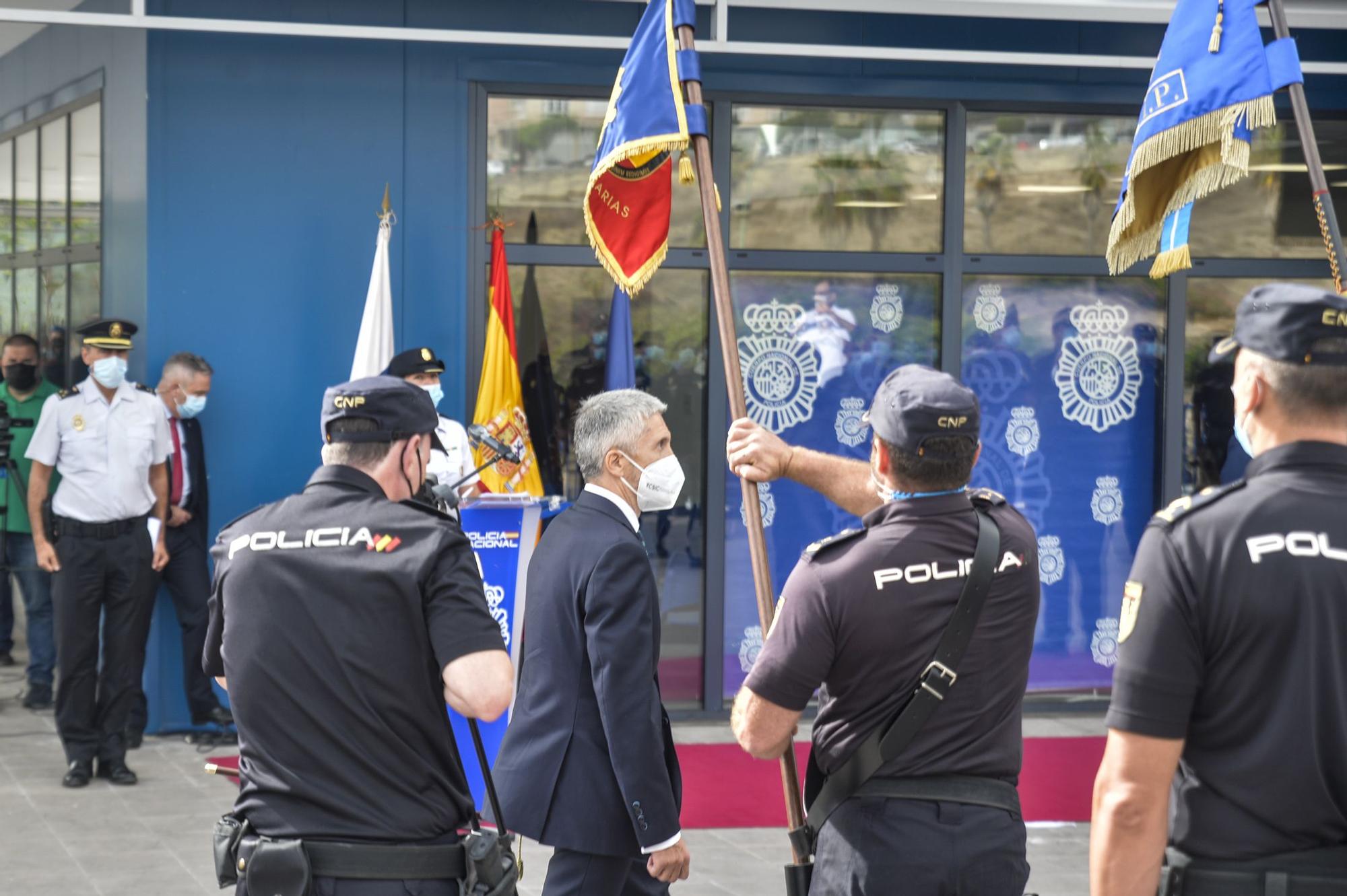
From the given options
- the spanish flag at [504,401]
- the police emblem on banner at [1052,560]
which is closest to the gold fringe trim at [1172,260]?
the spanish flag at [504,401]

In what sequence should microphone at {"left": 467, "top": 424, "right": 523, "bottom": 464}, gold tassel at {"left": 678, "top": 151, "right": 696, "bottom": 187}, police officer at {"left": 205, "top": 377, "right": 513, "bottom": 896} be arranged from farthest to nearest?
microphone at {"left": 467, "top": 424, "right": 523, "bottom": 464}, gold tassel at {"left": 678, "top": 151, "right": 696, "bottom": 187}, police officer at {"left": 205, "top": 377, "right": 513, "bottom": 896}

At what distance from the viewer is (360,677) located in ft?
9.61

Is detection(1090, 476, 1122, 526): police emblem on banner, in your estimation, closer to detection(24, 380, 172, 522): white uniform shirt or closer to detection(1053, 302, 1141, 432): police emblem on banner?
detection(1053, 302, 1141, 432): police emblem on banner

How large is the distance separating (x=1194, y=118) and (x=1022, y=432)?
5.21 metres

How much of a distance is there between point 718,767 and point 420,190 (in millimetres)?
3416

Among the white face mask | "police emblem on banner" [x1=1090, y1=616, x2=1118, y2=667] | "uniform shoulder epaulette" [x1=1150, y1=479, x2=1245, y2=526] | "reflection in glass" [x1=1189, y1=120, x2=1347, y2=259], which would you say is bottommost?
"police emblem on banner" [x1=1090, y1=616, x2=1118, y2=667]

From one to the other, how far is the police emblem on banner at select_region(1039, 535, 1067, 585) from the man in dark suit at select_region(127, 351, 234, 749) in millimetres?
4737

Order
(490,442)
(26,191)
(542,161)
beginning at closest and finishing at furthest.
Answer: (490,442), (542,161), (26,191)

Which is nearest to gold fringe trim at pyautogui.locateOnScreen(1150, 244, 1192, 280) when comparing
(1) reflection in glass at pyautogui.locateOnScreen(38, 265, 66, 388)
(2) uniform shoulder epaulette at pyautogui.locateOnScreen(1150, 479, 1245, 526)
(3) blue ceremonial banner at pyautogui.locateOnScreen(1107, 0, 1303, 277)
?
(3) blue ceremonial banner at pyautogui.locateOnScreen(1107, 0, 1303, 277)

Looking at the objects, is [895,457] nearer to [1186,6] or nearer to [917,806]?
[917,806]

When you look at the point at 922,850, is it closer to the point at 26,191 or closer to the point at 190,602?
the point at 190,602

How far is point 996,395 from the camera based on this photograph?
8766 millimetres

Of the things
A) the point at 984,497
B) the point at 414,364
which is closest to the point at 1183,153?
the point at 984,497

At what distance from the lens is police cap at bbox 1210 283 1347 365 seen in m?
2.47
